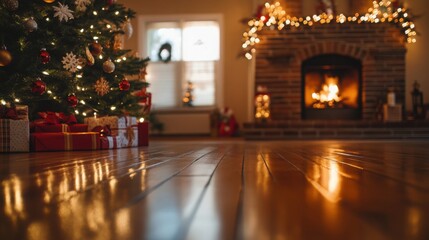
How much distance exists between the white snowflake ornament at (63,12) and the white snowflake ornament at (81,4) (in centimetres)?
19

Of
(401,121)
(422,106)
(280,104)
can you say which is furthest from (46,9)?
(422,106)

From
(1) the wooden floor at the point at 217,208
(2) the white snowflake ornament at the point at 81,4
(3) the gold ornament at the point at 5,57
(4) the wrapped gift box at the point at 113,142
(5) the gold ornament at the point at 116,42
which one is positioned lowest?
(4) the wrapped gift box at the point at 113,142

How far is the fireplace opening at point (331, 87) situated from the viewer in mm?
6199

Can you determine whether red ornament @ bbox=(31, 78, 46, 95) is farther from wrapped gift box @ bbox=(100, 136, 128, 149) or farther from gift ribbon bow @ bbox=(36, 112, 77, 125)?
wrapped gift box @ bbox=(100, 136, 128, 149)

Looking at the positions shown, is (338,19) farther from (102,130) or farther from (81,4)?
(102,130)

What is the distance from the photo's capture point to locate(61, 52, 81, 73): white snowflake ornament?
273 cm

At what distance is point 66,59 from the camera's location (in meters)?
2.74

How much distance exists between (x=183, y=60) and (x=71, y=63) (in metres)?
4.26

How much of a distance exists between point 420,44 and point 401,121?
1.45 metres

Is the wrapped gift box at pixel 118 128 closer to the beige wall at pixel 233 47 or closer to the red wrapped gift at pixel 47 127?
the red wrapped gift at pixel 47 127

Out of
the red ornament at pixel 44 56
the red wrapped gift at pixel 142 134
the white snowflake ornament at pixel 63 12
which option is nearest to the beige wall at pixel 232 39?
the red wrapped gift at pixel 142 134

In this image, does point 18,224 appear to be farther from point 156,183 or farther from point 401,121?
point 401,121

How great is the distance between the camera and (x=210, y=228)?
1.43ft

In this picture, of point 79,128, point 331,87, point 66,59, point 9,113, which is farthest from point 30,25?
point 331,87
